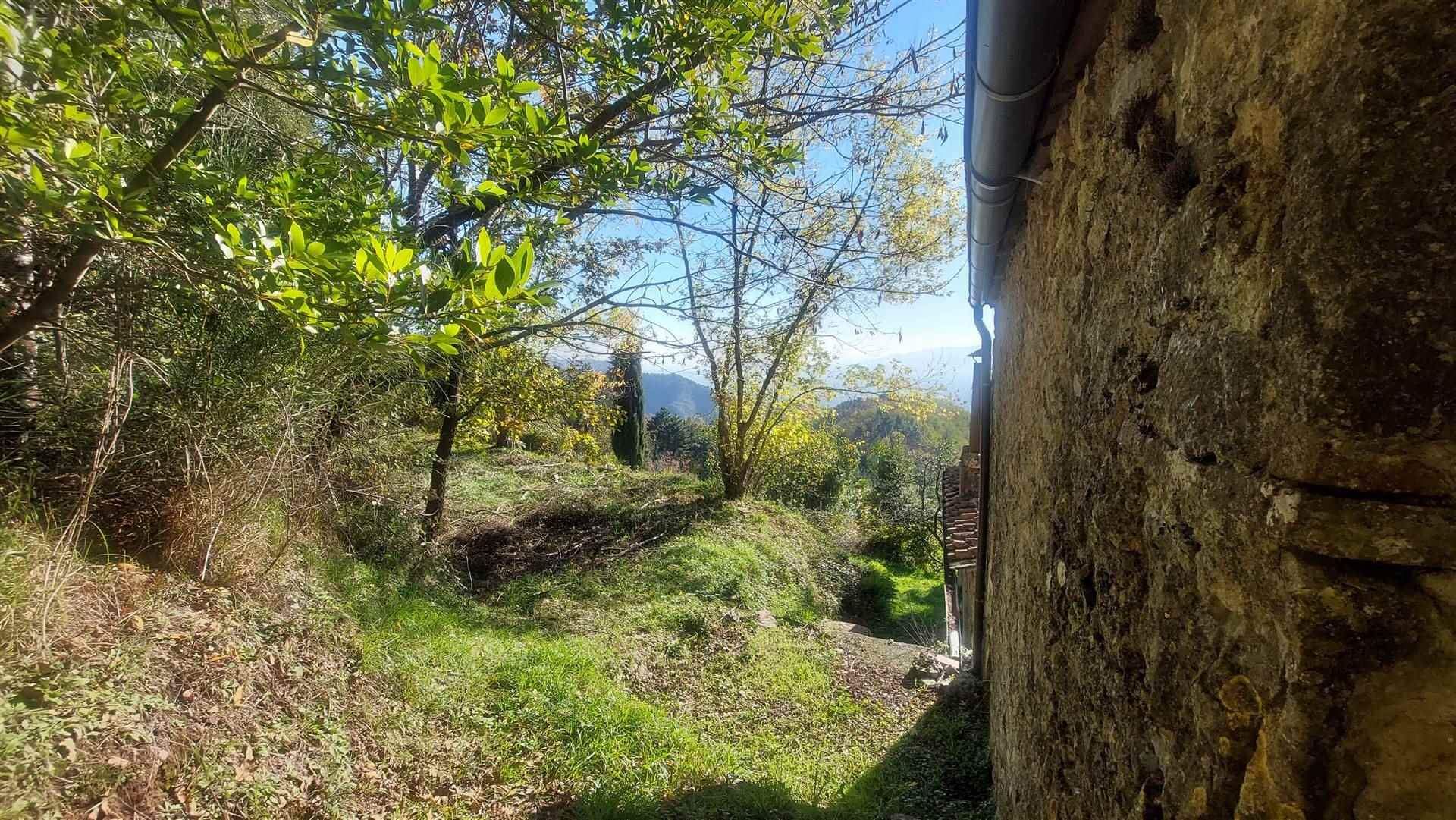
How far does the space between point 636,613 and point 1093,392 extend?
6.12 m

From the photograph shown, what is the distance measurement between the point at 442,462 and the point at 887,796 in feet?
19.0

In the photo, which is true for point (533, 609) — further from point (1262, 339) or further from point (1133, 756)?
point (1262, 339)

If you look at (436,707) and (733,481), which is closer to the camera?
(436,707)

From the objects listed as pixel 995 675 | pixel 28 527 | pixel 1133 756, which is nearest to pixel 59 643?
pixel 28 527

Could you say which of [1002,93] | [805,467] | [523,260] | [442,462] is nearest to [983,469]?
[1002,93]

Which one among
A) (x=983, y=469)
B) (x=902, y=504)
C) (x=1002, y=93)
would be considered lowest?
(x=902, y=504)

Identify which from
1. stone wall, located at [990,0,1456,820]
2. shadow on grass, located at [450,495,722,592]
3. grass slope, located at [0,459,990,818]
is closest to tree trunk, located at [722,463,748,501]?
shadow on grass, located at [450,495,722,592]

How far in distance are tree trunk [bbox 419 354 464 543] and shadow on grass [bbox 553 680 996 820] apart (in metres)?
4.32

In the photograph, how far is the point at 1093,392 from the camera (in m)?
1.64

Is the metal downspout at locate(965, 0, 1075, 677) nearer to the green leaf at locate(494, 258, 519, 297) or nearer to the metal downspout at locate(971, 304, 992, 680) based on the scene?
the green leaf at locate(494, 258, 519, 297)

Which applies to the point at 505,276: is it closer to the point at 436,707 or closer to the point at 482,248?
the point at 482,248

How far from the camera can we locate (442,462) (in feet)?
23.7

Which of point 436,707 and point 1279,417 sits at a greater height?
point 1279,417

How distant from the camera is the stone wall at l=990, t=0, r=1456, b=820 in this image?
0.67 meters
